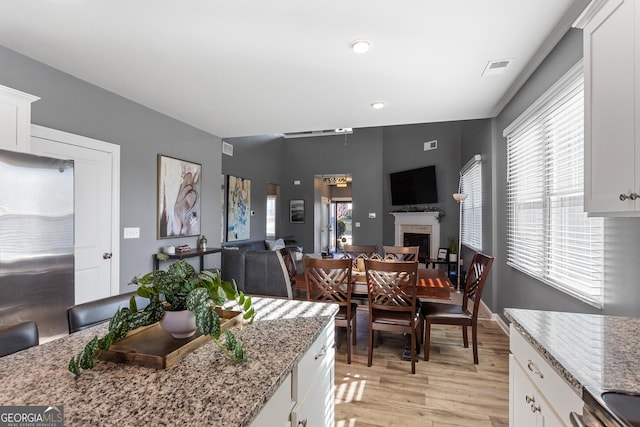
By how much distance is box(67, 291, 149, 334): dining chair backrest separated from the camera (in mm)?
1261

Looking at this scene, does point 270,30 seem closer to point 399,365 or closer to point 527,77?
point 527,77

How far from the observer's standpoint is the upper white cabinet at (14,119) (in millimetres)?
2014

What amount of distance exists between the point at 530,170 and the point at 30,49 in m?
4.42

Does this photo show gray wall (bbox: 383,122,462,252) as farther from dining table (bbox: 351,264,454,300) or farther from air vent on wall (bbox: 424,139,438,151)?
dining table (bbox: 351,264,454,300)

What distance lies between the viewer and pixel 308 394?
114cm

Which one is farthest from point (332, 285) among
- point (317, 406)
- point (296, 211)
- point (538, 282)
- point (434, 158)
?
point (296, 211)

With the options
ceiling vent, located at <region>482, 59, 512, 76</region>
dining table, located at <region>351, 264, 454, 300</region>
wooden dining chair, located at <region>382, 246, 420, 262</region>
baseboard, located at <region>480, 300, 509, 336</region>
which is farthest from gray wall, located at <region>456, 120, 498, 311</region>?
ceiling vent, located at <region>482, 59, 512, 76</region>

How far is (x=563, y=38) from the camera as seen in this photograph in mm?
2207

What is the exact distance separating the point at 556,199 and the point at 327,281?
1.96 meters

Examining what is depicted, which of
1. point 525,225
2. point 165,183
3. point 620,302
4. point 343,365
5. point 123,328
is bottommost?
point 343,365

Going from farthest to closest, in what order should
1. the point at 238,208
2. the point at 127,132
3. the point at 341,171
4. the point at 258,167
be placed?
the point at 341,171
the point at 258,167
the point at 238,208
the point at 127,132

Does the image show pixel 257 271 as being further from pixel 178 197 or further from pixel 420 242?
pixel 420 242

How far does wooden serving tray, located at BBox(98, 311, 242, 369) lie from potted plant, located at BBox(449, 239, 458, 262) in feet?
19.2

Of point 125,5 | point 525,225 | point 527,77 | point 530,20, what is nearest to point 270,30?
point 125,5
